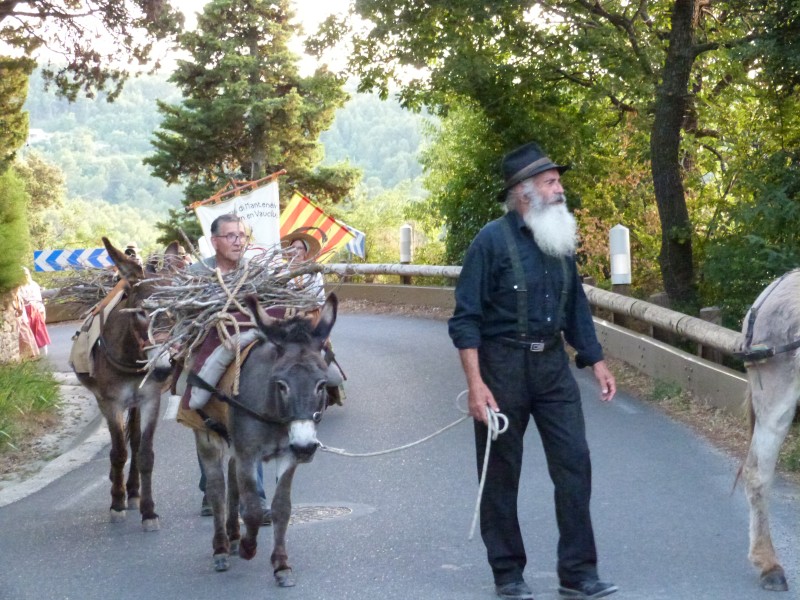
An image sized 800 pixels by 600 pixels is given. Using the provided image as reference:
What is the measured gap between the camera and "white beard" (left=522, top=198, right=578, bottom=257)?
5.95 m

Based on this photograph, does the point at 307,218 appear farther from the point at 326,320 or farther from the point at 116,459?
the point at 326,320

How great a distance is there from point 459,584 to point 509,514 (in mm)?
570

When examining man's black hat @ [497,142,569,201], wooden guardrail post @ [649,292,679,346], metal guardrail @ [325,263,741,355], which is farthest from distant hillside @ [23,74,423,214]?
man's black hat @ [497,142,569,201]

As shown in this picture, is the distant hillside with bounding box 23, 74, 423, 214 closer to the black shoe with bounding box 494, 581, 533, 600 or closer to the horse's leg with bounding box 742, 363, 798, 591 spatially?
the horse's leg with bounding box 742, 363, 798, 591

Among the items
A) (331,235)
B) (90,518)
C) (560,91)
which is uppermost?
(560,91)

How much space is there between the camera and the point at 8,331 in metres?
17.8

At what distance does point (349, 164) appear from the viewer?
123 feet

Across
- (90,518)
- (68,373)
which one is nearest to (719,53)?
(68,373)

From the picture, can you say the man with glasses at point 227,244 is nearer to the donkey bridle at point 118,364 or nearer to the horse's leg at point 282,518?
the donkey bridle at point 118,364

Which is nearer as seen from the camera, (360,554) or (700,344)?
(360,554)

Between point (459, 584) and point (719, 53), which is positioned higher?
point (719, 53)

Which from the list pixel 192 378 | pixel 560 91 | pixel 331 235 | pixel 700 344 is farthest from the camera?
pixel 560 91

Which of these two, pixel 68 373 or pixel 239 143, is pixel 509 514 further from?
pixel 239 143

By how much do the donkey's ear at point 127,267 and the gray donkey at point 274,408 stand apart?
6.62 ft
